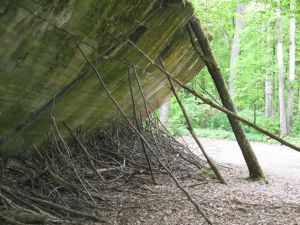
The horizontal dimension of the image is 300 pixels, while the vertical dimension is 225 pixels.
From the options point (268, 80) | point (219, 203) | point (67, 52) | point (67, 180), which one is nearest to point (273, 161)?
point (219, 203)

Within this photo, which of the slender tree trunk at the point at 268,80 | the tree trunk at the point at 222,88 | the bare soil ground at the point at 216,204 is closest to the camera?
the bare soil ground at the point at 216,204

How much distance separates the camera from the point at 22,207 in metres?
3.36

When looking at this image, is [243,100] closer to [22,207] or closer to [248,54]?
[248,54]

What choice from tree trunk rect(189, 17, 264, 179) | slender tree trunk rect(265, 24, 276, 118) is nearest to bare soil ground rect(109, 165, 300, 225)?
tree trunk rect(189, 17, 264, 179)

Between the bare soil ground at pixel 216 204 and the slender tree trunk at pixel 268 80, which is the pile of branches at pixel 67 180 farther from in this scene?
the slender tree trunk at pixel 268 80

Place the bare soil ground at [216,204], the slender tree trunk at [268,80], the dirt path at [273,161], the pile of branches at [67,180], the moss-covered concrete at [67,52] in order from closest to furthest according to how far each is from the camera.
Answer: the moss-covered concrete at [67,52] → the pile of branches at [67,180] → the bare soil ground at [216,204] → the dirt path at [273,161] → the slender tree trunk at [268,80]

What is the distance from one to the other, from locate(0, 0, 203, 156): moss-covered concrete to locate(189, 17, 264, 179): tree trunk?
21 cm

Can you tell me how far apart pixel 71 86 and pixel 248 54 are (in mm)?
19204

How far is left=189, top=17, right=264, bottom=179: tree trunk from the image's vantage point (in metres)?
5.24

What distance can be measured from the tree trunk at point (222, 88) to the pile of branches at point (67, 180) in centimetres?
96

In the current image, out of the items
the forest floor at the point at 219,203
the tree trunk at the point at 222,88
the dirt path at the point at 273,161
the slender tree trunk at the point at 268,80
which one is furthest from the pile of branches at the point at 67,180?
the slender tree trunk at the point at 268,80

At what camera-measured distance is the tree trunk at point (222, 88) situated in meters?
5.24

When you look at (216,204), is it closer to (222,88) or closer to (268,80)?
(222,88)

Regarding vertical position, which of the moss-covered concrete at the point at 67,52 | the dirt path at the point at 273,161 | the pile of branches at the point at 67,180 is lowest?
the pile of branches at the point at 67,180
